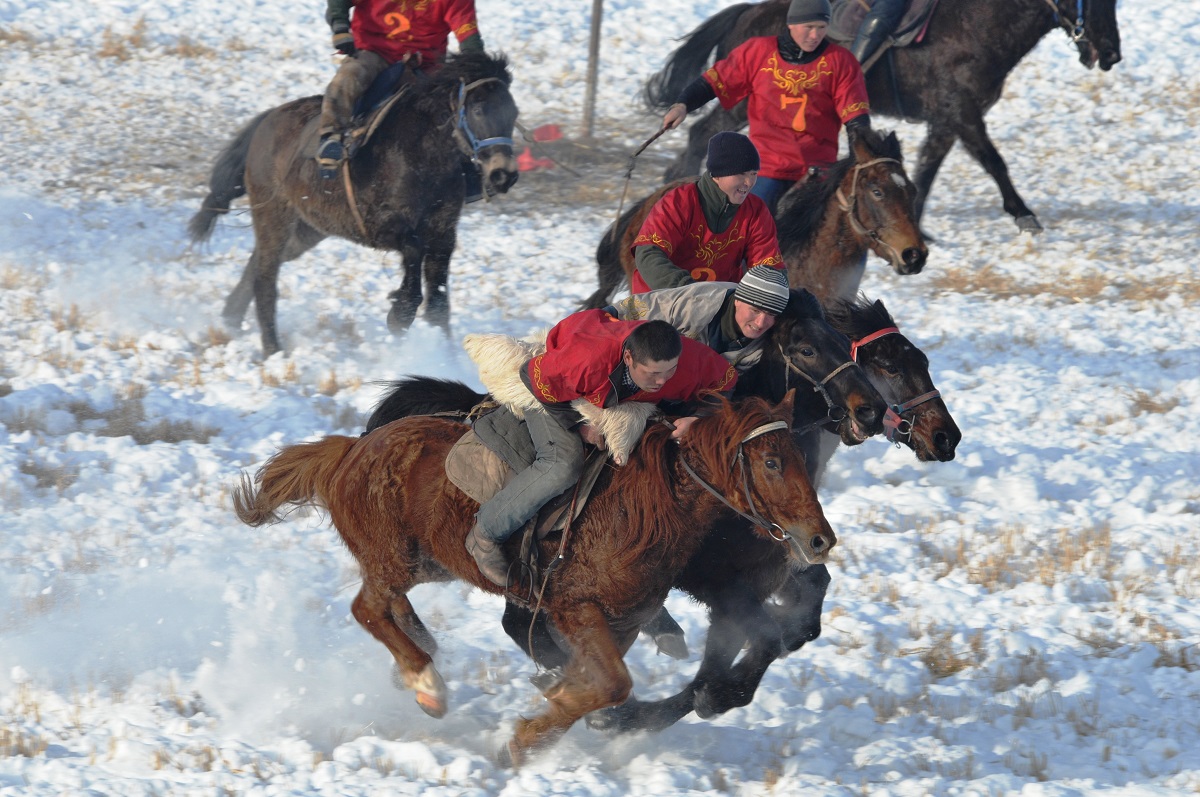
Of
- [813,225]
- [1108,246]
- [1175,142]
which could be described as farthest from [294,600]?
[1175,142]

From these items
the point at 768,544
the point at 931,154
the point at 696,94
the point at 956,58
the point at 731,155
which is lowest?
the point at 931,154

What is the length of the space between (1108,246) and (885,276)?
232 centimetres

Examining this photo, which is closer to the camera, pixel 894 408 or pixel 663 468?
pixel 663 468

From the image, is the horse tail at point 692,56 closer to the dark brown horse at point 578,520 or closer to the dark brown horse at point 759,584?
the dark brown horse at point 759,584

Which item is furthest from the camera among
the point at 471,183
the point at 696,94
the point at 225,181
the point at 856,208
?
the point at 225,181

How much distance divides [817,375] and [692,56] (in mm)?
7988

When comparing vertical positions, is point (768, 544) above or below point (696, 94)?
below

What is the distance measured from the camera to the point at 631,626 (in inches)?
196

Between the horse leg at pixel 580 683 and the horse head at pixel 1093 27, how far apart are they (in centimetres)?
909

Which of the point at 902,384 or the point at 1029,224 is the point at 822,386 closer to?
the point at 902,384

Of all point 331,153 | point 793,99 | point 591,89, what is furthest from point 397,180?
point 591,89

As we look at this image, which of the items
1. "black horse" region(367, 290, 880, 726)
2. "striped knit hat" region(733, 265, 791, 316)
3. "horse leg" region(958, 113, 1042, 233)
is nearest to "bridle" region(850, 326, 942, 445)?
"black horse" region(367, 290, 880, 726)

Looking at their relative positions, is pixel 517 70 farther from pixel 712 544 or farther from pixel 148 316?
pixel 712 544

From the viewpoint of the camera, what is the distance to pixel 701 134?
1208 cm
